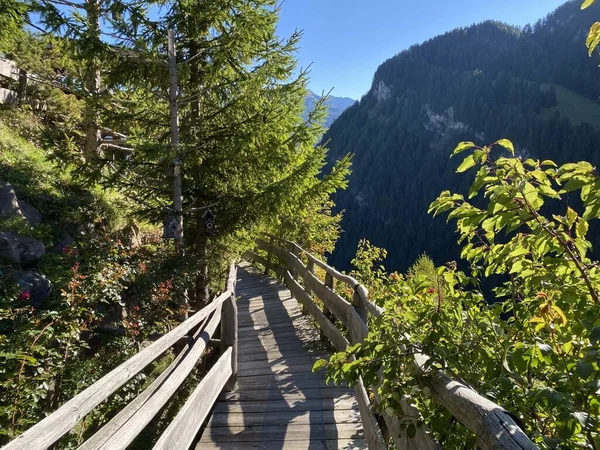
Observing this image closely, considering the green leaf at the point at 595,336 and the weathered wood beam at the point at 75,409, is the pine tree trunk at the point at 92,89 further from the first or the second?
the green leaf at the point at 595,336

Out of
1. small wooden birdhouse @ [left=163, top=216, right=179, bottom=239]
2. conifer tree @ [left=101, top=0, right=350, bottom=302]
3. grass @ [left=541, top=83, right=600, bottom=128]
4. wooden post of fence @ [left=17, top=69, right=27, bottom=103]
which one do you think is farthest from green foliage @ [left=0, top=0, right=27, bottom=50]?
grass @ [left=541, top=83, right=600, bottom=128]

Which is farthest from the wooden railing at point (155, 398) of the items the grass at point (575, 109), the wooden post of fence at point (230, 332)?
the grass at point (575, 109)

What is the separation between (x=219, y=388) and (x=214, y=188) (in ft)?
13.7

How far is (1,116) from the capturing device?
11.3 meters

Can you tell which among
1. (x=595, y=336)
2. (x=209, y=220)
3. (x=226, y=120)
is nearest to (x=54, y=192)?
(x=209, y=220)

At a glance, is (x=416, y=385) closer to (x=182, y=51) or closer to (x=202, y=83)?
(x=202, y=83)

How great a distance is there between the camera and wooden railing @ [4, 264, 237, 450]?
1.63m

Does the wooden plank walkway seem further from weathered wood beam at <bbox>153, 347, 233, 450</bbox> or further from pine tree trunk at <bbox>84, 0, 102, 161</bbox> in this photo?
pine tree trunk at <bbox>84, 0, 102, 161</bbox>

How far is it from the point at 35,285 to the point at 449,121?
18334 cm

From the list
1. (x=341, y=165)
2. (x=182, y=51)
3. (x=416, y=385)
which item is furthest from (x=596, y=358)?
(x=182, y=51)

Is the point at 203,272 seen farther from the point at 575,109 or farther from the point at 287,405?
the point at 575,109

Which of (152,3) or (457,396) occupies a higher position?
(152,3)

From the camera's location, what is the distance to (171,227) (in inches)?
258

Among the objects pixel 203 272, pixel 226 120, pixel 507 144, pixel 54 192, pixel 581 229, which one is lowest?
pixel 203 272
